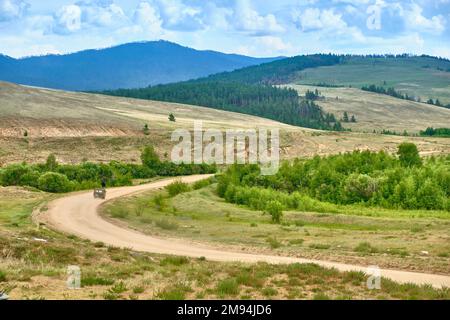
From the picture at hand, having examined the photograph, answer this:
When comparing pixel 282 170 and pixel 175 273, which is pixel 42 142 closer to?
pixel 282 170

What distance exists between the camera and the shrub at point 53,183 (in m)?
79.8

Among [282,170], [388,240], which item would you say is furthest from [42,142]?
[388,240]

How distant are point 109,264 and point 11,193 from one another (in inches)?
1858

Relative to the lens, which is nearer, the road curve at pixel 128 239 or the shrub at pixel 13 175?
the road curve at pixel 128 239

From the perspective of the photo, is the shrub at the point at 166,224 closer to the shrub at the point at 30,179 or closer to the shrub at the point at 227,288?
the shrub at the point at 227,288

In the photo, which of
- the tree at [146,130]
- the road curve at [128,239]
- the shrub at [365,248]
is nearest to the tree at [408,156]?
the road curve at [128,239]

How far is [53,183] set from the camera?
3150 inches

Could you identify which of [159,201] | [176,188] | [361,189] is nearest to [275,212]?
[159,201]

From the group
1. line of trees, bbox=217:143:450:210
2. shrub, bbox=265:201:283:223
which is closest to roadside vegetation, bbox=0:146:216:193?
line of trees, bbox=217:143:450:210

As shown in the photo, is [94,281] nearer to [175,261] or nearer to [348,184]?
[175,261]

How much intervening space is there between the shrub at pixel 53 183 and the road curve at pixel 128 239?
1202 cm

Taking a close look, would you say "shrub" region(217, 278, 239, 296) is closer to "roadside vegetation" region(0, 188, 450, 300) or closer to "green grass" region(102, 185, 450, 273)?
"roadside vegetation" region(0, 188, 450, 300)

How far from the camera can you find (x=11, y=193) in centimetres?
7131

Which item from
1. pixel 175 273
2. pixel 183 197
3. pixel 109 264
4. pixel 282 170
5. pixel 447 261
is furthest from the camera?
pixel 282 170
